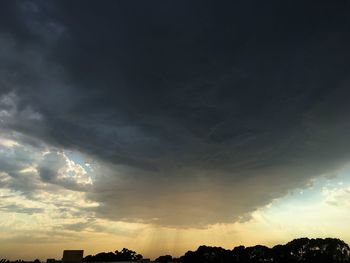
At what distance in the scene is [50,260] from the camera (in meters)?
134

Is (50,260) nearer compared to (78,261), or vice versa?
(78,261)

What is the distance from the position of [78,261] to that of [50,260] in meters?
73.7

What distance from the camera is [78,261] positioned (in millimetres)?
70125
